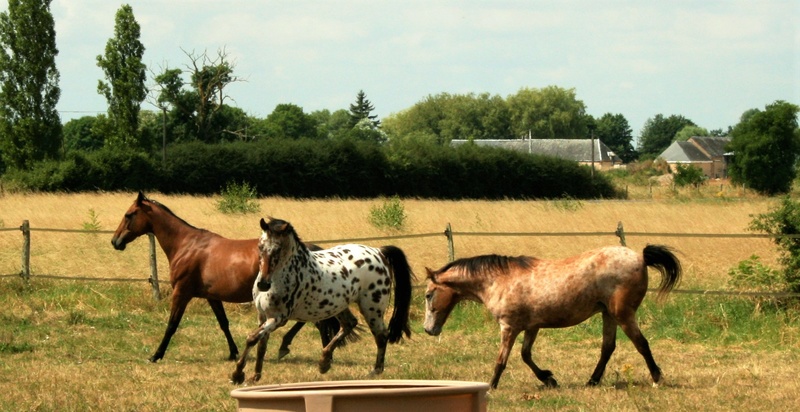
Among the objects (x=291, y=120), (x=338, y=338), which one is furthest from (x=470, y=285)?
(x=291, y=120)

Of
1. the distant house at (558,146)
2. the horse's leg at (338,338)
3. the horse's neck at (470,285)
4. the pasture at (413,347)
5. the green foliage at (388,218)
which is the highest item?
the distant house at (558,146)

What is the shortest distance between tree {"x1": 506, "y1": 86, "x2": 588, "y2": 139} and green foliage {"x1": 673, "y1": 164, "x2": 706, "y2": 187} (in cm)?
4482

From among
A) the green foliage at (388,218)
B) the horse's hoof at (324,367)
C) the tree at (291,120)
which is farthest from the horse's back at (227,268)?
the tree at (291,120)

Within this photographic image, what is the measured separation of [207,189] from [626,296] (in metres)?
38.8

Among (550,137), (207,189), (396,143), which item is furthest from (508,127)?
(207,189)

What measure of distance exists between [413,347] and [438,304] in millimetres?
2549

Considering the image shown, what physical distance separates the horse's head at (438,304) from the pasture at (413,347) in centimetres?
45

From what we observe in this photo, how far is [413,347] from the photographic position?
37.1 feet

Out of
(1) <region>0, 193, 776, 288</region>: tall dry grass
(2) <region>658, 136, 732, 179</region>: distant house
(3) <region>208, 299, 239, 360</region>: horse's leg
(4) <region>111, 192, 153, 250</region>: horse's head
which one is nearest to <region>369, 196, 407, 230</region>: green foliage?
(1) <region>0, 193, 776, 288</region>: tall dry grass

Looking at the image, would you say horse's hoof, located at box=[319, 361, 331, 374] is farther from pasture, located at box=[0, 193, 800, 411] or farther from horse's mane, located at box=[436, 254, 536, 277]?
horse's mane, located at box=[436, 254, 536, 277]

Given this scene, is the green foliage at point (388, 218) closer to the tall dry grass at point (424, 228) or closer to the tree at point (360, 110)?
the tall dry grass at point (424, 228)

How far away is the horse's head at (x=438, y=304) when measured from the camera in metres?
8.88

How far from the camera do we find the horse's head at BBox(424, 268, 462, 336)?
8.88 m

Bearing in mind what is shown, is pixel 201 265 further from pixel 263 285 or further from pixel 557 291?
pixel 557 291
